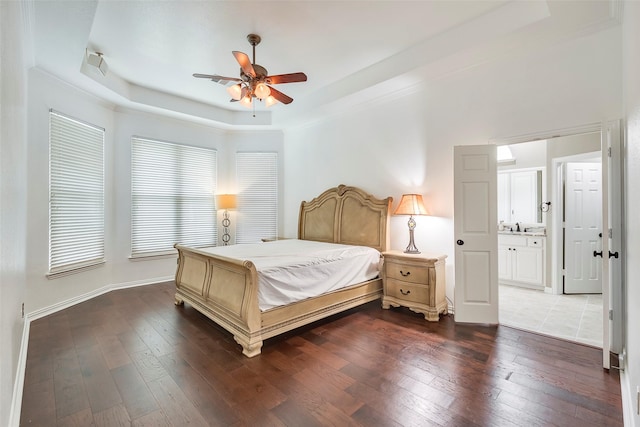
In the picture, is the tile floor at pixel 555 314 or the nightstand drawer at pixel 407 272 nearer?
the tile floor at pixel 555 314

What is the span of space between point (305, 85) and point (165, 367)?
13.2ft

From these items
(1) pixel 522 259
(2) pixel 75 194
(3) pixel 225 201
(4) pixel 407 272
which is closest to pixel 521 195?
(1) pixel 522 259

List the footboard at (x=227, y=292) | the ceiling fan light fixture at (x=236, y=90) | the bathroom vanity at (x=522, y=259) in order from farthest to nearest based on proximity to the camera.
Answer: the bathroom vanity at (x=522, y=259)
the ceiling fan light fixture at (x=236, y=90)
the footboard at (x=227, y=292)

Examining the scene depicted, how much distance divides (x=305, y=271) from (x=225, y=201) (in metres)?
3.08

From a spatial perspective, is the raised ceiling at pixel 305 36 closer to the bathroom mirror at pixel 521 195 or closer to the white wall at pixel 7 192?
the white wall at pixel 7 192

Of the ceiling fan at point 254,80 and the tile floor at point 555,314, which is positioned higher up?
the ceiling fan at point 254,80

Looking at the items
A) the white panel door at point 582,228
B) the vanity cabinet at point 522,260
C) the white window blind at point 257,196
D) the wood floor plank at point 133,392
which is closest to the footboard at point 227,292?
the wood floor plank at point 133,392

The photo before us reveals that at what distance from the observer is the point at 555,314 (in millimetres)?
3516

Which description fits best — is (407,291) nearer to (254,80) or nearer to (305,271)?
(305,271)

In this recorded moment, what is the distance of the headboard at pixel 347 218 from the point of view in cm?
417

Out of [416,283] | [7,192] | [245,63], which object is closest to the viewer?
[7,192]

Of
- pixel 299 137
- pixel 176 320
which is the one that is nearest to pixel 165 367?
pixel 176 320

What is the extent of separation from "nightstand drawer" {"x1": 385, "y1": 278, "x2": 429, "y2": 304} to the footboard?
1.82m

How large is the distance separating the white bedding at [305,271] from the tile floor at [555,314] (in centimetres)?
174
